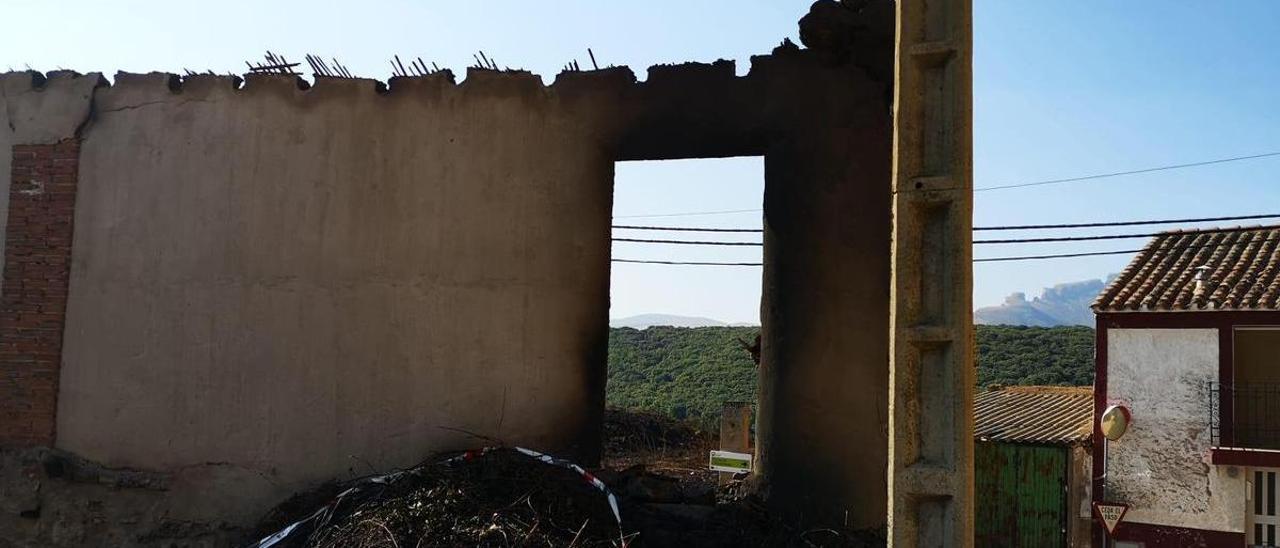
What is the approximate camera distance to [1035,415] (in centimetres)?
2164

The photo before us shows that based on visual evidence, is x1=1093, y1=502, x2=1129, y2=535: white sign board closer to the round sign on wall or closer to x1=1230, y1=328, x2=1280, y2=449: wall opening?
the round sign on wall

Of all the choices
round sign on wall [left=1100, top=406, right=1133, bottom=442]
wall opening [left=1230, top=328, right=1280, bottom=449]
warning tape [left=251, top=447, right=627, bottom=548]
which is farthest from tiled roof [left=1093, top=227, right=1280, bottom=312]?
warning tape [left=251, top=447, right=627, bottom=548]

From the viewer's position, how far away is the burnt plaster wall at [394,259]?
705cm

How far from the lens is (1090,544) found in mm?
18172

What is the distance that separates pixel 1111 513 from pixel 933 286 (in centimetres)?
1397

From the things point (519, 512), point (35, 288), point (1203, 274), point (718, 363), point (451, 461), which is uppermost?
point (1203, 274)

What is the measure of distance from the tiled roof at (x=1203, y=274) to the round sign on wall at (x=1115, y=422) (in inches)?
66.2

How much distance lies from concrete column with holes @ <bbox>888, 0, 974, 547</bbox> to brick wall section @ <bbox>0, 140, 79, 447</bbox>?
640cm

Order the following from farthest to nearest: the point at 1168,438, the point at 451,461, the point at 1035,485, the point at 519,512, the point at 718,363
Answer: the point at 718,363, the point at 1035,485, the point at 1168,438, the point at 451,461, the point at 519,512

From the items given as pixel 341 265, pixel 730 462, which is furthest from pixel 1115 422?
pixel 341 265

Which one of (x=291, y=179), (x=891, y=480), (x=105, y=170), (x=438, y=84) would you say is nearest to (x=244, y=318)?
(x=291, y=179)

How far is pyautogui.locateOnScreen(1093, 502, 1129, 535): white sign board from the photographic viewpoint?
16.2 metres

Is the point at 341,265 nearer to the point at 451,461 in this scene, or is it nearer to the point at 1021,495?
the point at 451,461

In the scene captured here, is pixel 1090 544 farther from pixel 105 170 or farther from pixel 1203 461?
pixel 105 170
